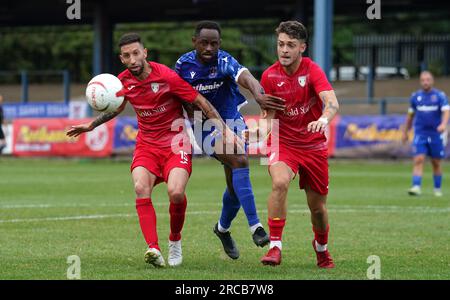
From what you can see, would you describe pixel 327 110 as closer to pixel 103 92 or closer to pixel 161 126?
pixel 161 126

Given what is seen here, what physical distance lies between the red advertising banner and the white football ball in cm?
2149

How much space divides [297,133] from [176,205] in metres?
1.33

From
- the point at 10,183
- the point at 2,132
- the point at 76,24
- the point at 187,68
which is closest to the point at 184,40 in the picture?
the point at 76,24

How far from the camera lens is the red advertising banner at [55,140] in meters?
30.9

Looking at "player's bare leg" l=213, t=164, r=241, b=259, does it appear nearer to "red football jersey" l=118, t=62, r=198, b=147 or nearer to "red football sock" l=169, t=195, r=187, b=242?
"red football sock" l=169, t=195, r=187, b=242

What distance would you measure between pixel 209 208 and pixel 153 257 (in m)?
6.90

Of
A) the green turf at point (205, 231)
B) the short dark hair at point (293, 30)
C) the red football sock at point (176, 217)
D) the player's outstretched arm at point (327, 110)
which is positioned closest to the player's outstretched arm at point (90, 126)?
the red football sock at point (176, 217)

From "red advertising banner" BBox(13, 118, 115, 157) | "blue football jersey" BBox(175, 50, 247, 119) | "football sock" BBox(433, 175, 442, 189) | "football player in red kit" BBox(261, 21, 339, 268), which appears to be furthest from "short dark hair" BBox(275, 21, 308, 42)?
"red advertising banner" BBox(13, 118, 115, 157)

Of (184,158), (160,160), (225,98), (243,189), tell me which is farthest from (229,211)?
(225,98)

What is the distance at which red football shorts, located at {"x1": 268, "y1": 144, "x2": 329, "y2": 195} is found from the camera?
29.5 ft

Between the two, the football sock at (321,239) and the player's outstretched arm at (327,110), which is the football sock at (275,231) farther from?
the player's outstretched arm at (327,110)

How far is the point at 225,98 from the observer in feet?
32.4

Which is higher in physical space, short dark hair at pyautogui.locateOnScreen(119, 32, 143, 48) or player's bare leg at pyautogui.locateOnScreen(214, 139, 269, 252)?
short dark hair at pyautogui.locateOnScreen(119, 32, 143, 48)
